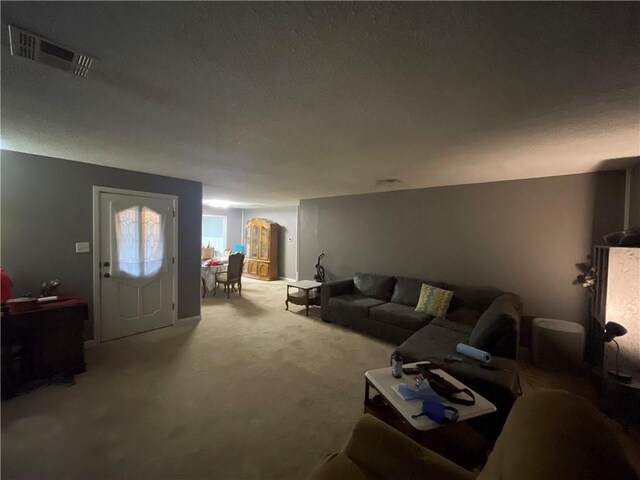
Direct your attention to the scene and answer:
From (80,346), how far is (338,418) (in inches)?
109

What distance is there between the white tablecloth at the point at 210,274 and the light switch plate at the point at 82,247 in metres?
2.91

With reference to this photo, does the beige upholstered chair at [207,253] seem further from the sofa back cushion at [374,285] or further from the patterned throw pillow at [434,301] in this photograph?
the patterned throw pillow at [434,301]

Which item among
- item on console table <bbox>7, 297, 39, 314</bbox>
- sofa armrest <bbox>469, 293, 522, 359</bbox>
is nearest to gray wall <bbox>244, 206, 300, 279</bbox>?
item on console table <bbox>7, 297, 39, 314</bbox>

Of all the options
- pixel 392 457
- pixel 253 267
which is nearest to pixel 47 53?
pixel 392 457

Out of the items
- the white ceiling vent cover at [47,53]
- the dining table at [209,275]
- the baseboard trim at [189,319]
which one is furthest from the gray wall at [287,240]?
the white ceiling vent cover at [47,53]

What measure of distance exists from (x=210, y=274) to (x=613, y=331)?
21.6 feet

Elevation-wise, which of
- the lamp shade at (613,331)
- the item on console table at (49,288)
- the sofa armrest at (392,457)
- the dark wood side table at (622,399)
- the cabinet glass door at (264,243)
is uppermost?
the cabinet glass door at (264,243)

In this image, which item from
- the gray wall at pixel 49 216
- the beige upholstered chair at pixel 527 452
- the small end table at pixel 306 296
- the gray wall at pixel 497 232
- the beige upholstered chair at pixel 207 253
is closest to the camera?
the beige upholstered chair at pixel 527 452

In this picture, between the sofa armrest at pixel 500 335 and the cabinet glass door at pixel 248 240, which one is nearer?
the sofa armrest at pixel 500 335

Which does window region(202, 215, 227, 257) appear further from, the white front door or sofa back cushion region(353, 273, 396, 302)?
sofa back cushion region(353, 273, 396, 302)

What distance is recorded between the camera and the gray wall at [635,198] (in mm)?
2598

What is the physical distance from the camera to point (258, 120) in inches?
73.5

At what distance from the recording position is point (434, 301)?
3678 mm

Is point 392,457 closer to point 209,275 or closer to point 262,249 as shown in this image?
point 209,275
